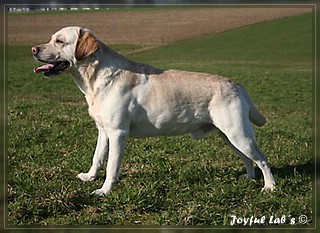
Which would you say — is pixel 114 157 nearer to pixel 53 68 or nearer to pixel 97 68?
pixel 97 68

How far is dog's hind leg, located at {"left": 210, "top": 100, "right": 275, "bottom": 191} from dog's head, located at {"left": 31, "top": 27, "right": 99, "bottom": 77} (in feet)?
5.47

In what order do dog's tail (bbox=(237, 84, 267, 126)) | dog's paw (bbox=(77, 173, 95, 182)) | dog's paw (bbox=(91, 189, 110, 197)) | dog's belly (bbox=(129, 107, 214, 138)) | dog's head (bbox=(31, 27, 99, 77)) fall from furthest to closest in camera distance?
dog's paw (bbox=(77, 173, 95, 182)) < dog's tail (bbox=(237, 84, 267, 126)) < dog's belly (bbox=(129, 107, 214, 138)) < dog's paw (bbox=(91, 189, 110, 197)) < dog's head (bbox=(31, 27, 99, 77))

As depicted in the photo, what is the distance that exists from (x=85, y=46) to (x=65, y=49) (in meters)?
0.25

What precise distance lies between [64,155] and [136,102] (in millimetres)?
2070

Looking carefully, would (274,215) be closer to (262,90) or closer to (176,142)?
(176,142)

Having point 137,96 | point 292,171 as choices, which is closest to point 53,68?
point 137,96

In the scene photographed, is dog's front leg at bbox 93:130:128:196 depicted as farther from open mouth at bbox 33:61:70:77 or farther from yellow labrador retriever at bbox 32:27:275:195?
open mouth at bbox 33:61:70:77

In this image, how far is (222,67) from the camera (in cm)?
2412

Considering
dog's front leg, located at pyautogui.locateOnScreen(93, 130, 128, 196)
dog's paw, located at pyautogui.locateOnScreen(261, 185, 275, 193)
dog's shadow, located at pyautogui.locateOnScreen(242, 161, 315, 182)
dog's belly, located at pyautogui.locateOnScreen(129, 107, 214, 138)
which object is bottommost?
dog's shadow, located at pyautogui.locateOnScreen(242, 161, 315, 182)

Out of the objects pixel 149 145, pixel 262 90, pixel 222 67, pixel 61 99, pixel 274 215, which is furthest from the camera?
pixel 222 67

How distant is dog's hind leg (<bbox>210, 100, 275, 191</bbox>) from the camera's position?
5.67 meters

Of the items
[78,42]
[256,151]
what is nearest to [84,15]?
[78,42]

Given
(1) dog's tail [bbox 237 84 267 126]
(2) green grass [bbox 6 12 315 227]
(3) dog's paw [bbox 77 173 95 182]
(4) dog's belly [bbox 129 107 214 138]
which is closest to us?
(2) green grass [bbox 6 12 315 227]

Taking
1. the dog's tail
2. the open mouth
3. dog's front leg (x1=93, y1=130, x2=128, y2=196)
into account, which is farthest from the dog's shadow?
the open mouth
